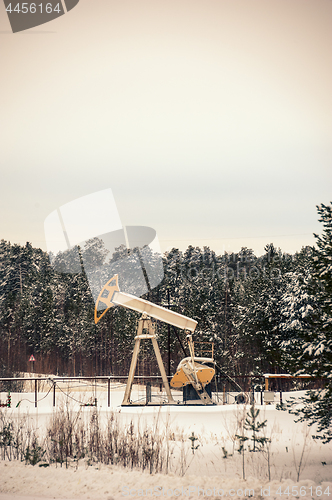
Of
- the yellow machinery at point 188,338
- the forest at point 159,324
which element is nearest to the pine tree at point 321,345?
the yellow machinery at point 188,338

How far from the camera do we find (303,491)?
22.1 feet

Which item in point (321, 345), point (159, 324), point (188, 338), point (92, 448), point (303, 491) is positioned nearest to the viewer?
point (303, 491)

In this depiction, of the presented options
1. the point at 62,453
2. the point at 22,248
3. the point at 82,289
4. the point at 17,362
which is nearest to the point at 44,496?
the point at 62,453

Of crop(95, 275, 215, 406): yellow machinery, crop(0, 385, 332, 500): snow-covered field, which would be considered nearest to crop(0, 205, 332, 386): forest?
crop(95, 275, 215, 406): yellow machinery

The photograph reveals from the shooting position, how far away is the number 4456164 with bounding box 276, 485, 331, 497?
664 centimetres

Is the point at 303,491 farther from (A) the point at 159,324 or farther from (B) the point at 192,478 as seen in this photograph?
(A) the point at 159,324

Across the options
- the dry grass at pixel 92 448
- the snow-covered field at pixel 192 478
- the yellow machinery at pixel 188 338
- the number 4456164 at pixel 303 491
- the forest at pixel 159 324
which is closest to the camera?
the number 4456164 at pixel 303 491

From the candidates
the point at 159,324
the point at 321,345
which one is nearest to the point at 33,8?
the point at 321,345

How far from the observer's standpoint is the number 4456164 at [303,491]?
664 cm

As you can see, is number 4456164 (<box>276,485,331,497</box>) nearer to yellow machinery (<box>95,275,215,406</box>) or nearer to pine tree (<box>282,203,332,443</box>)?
pine tree (<box>282,203,332,443</box>)

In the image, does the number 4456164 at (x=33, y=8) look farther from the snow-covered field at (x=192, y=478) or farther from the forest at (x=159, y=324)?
the forest at (x=159, y=324)

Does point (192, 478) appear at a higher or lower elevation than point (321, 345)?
lower

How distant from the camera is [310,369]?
28.3 feet

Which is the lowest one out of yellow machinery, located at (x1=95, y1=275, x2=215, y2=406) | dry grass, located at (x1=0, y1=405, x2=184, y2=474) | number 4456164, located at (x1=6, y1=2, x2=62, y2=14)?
dry grass, located at (x1=0, y1=405, x2=184, y2=474)
